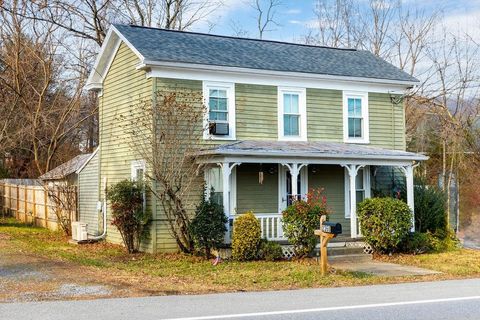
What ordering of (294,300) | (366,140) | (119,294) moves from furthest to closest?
1. (366,140)
2. (119,294)
3. (294,300)

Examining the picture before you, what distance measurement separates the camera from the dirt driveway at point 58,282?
10930 millimetres

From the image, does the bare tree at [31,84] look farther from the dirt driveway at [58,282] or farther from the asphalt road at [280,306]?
the asphalt road at [280,306]

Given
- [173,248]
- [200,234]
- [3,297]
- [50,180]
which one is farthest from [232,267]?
[50,180]

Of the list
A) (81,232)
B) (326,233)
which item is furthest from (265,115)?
(81,232)

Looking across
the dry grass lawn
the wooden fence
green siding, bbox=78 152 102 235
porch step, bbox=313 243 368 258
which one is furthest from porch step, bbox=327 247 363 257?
the wooden fence

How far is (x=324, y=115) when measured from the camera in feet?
67.4

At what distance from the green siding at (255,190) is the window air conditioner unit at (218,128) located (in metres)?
1.18

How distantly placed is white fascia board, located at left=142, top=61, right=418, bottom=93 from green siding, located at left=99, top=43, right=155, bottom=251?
0.76m

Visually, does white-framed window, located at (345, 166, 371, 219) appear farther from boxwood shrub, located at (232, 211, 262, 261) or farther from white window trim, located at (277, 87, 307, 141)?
boxwood shrub, located at (232, 211, 262, 261)

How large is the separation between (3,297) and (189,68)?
948 centimetres

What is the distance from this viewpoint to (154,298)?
10508 millimetres

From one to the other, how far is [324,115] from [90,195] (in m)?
9.02

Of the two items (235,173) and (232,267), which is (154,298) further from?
(235,173)

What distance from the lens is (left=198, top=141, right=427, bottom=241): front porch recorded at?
683 inches
